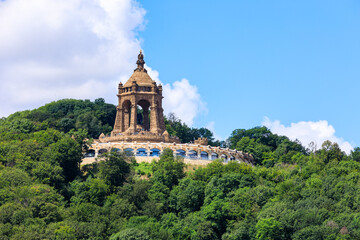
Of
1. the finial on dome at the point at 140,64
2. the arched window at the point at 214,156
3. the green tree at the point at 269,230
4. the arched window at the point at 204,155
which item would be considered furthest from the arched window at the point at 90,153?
Result: the green tree at the point at 269,230

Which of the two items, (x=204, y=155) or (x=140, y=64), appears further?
(x=140, y=64)

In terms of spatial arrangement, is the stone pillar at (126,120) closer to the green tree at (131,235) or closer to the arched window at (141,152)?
the arched window at (141,152)

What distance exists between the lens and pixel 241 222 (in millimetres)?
67625

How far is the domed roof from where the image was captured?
98562mm

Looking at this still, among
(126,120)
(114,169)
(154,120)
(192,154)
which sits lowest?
(114,169)

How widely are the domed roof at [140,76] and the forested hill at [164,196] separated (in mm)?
14409

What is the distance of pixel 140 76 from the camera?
9925 cm

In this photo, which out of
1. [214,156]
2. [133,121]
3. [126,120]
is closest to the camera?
[214,156]

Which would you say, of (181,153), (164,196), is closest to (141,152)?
→ (181,153)

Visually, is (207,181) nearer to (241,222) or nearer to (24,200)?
(241,222)

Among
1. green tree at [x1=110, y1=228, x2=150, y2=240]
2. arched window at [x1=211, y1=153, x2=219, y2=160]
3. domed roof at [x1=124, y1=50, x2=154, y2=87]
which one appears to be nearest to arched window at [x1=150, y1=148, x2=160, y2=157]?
arched window at [x1=211, y1=153, x2=219, y2=160]

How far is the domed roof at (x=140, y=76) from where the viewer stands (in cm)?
9856

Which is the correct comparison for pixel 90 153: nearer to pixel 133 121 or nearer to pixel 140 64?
pixel 133 121

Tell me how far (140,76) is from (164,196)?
28.6m
